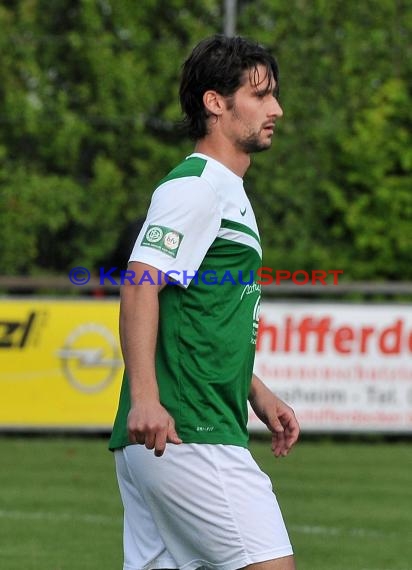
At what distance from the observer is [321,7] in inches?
675

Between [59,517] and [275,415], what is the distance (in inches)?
196

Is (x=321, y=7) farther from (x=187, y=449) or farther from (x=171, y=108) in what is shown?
(x=187, y=449)

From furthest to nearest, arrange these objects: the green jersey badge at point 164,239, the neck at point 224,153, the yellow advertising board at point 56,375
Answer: the yellow advertising board at point 56,375
the neck at point 224,153
the green jersey badge at point 164,239

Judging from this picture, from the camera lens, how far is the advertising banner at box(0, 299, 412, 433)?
1420 centimetres

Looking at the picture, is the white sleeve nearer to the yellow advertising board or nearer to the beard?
the beard

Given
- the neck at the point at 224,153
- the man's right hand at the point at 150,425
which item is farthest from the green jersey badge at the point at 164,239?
the man's right hand at the point at 150,425

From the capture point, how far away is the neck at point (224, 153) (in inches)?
172

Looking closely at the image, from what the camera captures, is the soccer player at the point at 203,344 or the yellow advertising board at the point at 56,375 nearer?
the soccer player at the point at 203,344

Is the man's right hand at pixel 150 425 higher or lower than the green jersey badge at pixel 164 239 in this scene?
lower

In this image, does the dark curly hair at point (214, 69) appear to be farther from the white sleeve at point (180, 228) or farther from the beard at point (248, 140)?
the white sleeve at point (180, 228)

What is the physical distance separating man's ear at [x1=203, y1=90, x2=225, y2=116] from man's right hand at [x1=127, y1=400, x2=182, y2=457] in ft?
2.96

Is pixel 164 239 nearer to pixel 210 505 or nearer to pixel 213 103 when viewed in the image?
pixel 213 103

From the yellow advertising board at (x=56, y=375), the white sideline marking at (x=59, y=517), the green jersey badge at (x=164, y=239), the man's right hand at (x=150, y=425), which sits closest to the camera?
the man's right hand at (x=150, y=425)

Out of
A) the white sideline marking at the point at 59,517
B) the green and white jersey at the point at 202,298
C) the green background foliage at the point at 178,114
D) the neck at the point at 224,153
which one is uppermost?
the green background foliage at the point at 178,114
